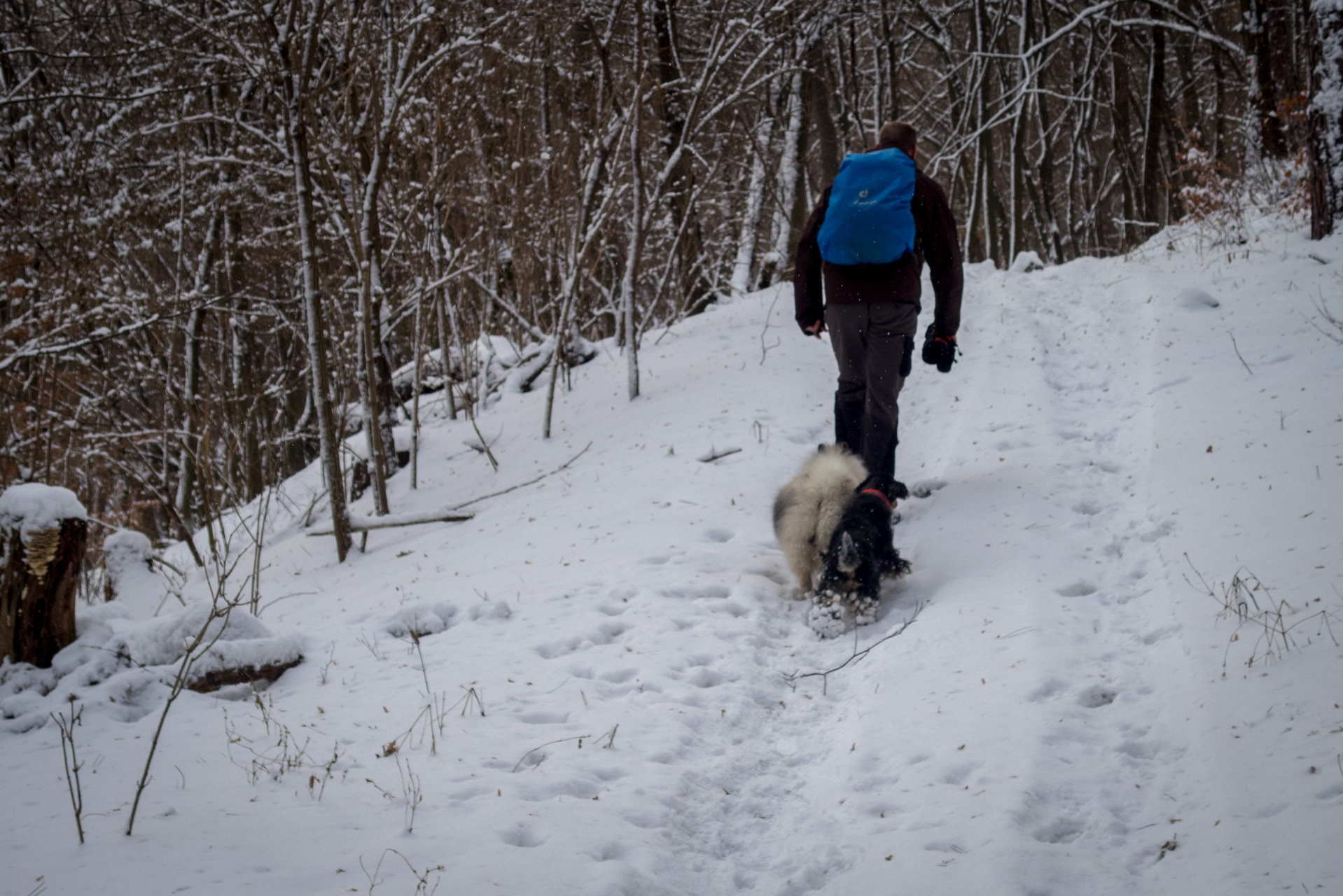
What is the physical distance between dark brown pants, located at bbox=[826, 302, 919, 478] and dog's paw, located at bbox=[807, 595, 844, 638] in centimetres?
110

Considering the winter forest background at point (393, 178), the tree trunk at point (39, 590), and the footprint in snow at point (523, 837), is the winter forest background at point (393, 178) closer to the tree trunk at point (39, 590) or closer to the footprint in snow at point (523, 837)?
the tree trunk at point (39, 590)

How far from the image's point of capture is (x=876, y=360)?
4.58 meters

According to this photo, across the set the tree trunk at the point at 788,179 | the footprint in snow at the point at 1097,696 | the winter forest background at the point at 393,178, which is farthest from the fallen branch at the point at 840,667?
the tree trunk at the point at 788,179

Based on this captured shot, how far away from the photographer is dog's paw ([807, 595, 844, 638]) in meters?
3.81

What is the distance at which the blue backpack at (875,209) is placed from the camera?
170 inches

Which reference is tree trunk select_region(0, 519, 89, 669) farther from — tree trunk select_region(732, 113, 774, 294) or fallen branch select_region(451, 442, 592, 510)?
tree trunk select_region(732, 113, 774, 294)

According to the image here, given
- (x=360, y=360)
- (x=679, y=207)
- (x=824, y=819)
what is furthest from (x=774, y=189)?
(x=824, y=819)

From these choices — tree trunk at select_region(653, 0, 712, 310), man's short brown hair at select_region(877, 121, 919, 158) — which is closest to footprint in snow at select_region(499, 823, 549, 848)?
man's short brown hair at select_region(877, 121, 919, 158)

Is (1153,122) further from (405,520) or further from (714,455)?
(405,520)

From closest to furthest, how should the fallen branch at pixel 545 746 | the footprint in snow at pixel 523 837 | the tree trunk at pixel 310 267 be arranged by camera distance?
the footprint in snow at pixel 523 837 < the fallen branch at pixel 545 746 < the tree trunk at pixel 310 267

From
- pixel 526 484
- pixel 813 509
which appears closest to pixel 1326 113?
pixel 813 509

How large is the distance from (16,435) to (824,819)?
8.91m

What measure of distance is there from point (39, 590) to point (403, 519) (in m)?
3.27

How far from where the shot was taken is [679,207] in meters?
11.0
